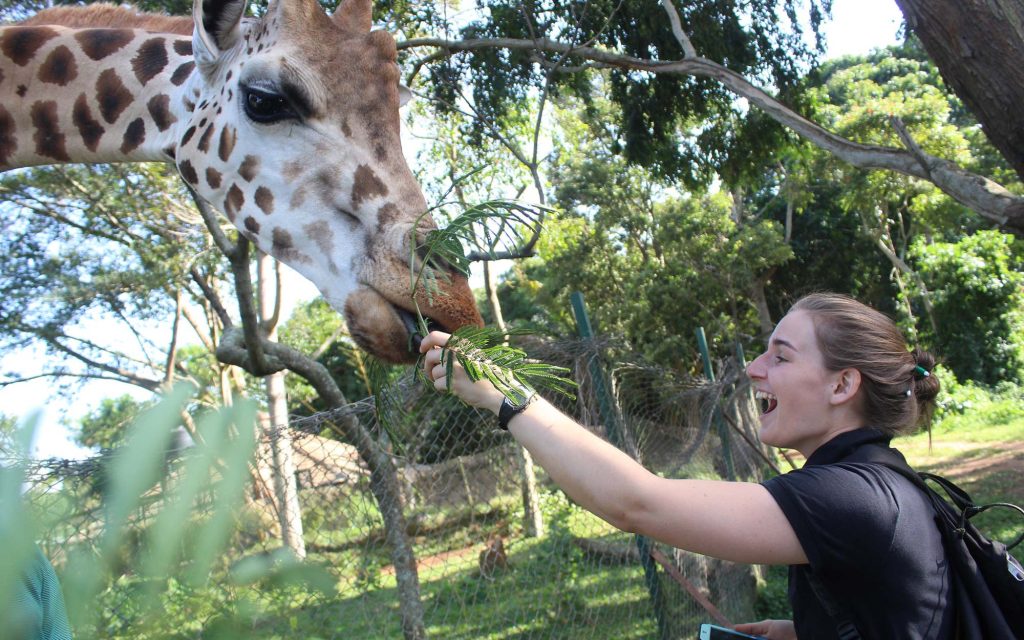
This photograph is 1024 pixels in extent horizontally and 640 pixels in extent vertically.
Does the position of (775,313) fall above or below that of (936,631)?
above

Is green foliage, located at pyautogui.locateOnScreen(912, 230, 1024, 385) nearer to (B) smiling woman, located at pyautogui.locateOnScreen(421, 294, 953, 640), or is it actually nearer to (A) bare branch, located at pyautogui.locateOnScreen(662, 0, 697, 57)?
(A) bare branch, located at pyautogui.locateOnScreen(662, 0, 697, 57)

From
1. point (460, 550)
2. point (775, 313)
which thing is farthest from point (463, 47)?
point (775, 313)

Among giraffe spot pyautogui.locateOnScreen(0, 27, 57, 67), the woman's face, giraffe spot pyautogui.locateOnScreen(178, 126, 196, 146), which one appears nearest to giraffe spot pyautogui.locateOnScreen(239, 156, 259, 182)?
giraffe spot pyautogui.locateOnScreen(178, 126, 196, 146)

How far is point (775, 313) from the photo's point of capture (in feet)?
81.7

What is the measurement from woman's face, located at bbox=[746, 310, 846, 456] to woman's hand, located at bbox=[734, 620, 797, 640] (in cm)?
55

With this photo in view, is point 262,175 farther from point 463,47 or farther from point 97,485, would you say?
point 463,47

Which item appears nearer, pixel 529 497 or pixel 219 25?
pixel 219 25

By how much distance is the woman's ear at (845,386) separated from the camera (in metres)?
1.75

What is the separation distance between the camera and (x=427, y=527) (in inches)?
153

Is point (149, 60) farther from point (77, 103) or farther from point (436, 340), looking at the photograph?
point (436, 340)

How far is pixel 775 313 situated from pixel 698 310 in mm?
6750

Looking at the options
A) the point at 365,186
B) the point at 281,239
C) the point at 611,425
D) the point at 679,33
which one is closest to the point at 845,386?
the point at 365,186

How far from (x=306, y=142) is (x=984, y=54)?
13.2 feet

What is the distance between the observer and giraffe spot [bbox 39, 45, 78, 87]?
2777mm
